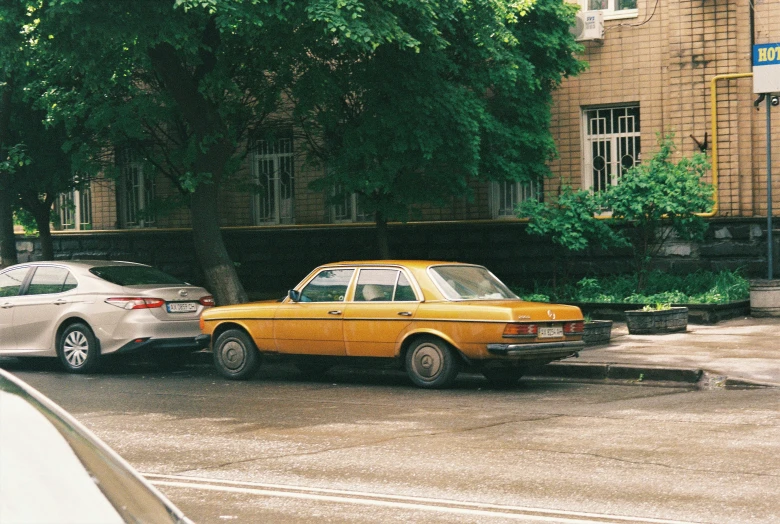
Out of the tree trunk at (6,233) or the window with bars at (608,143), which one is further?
the window with bars at (608,143)

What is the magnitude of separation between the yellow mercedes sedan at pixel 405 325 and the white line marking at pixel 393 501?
491 cm

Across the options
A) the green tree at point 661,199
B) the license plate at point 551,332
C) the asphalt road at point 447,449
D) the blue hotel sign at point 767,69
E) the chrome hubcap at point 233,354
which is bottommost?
the asphalt road at point 447,449

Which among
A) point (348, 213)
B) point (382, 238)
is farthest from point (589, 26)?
point (348, 213)

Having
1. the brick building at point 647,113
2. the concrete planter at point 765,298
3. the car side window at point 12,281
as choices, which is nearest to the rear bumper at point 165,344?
the car side window at point 12,281

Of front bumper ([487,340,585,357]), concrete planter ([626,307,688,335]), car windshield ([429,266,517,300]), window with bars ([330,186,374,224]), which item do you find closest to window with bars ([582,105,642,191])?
window with bars ([330,186,374,224])

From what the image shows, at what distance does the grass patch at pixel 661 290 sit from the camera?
719 inches

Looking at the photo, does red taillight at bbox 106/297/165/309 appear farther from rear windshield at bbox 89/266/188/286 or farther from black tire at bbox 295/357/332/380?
black tire at bbox 295/357/332/380

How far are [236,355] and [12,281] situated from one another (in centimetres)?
393

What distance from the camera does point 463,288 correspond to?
489 inches

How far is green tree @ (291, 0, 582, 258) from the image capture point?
1722cm

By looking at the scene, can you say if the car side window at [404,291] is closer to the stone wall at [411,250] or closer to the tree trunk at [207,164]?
the tree trunk at [207,164]

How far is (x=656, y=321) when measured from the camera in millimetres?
16203

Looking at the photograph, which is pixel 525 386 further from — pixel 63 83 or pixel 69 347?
pixel 63 83

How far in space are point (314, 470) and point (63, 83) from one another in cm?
1334
